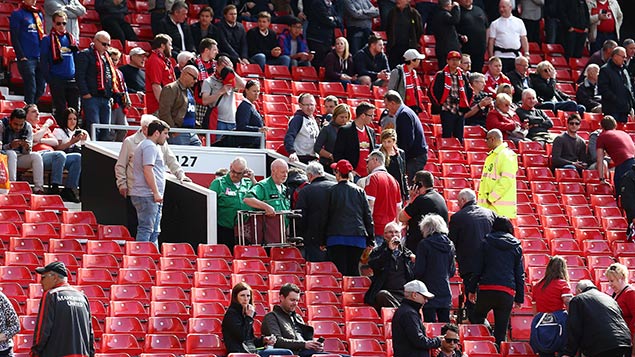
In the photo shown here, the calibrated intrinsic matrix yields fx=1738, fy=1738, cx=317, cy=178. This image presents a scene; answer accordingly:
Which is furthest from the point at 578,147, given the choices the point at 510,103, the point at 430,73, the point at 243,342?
the point at 243,342

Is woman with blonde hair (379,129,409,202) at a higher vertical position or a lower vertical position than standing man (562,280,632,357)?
higher

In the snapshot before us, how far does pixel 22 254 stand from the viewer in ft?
50.0

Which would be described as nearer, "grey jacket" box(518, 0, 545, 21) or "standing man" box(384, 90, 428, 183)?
"standing man" box(384, 90, 428, 183)

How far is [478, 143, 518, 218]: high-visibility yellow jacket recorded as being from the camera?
56.3 ft

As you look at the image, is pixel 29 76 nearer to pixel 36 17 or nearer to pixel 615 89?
pixel 36 17

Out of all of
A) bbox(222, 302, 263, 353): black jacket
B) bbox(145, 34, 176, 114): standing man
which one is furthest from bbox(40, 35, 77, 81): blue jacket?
bbox(222, 302, 263, 353): black jacket

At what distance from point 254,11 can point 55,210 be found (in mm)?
6938

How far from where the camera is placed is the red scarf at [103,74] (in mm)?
18406

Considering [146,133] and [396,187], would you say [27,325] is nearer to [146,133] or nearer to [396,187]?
[146,133]

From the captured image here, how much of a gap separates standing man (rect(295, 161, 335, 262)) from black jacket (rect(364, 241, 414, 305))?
2.39 feet

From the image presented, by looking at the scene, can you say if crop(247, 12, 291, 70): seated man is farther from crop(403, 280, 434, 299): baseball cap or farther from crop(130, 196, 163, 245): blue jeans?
crop(403, 280, 434, 299): baseball cap

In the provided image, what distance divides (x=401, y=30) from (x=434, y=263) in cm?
796

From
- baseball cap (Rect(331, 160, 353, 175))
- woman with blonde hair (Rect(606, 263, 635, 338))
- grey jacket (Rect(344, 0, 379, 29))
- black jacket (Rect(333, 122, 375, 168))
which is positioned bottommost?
woman with blonde hair (Rect(606, 263, 635, 338))

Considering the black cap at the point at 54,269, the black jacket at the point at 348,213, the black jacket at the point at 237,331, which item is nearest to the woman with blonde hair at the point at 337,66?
the black jacket at the point at 348,213
